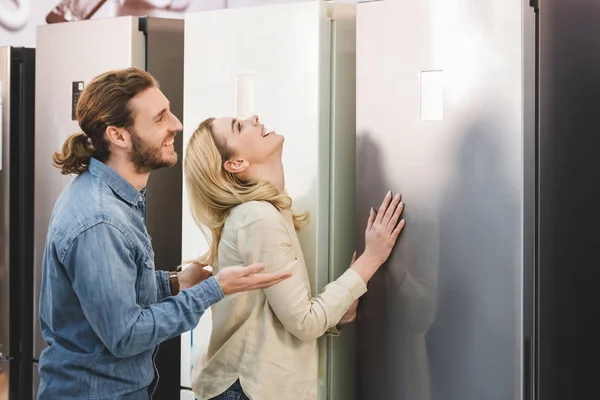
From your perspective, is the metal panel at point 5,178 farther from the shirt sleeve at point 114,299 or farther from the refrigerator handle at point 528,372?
the refrigerator handle at point 528,372

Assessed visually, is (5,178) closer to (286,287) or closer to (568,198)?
(286,287)

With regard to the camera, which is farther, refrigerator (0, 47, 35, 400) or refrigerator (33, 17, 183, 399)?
refrigerator (0, 47, 35, 400)

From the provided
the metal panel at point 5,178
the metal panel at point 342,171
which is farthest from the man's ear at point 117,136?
the metal panel at point 5,178

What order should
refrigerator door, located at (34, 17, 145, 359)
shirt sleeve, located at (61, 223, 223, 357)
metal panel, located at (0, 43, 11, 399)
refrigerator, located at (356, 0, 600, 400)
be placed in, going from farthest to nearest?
metal panel, located at (0, 43, 11, 399)
refrigerator door, located at (34, 17, 145, 359)
refrigerator, located at (356, 0, 600, 400)
shirt sleeve, located at (61, 223, 223, 357)

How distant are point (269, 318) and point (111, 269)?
1.44ft

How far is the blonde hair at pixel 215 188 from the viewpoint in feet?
6.09

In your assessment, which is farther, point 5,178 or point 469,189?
point 5,178

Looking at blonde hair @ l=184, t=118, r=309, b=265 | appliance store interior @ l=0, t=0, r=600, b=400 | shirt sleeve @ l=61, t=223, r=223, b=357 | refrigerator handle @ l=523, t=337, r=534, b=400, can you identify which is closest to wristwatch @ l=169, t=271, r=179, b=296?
appliance store interior @ l=0, t=0, r=600, b=400

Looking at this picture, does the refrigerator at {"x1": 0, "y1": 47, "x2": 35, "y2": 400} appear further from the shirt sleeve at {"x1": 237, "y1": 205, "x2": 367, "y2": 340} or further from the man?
the shirt sleeve at {"x1": 237, "y1": 205, "x2": 367, "y2": 340}

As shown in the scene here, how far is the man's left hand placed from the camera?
1956 mm

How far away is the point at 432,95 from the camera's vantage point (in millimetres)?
1812

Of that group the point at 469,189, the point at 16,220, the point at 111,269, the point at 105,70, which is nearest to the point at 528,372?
the point at 469,189

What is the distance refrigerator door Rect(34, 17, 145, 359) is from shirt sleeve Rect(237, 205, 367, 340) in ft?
2.47

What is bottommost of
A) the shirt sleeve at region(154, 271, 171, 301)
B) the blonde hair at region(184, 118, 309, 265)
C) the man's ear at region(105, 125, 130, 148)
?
the shirt sleeve at region(154, 271, 171, 301)
